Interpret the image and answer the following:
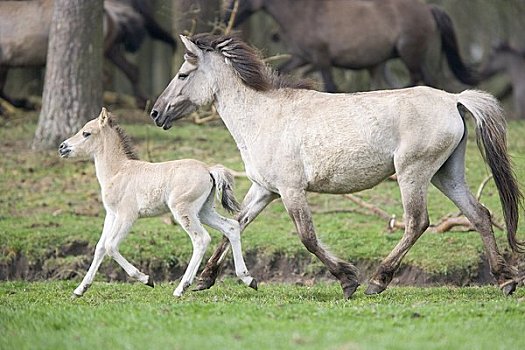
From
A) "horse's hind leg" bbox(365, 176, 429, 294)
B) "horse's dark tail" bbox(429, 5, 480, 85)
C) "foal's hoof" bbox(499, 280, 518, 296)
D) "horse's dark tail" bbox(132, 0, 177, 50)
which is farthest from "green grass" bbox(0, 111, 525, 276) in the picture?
"horse's dark tail" bbox(132, 0, 177, 50)

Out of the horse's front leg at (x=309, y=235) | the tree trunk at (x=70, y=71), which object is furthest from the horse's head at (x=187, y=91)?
the tree trunk at (x=70, y=71)

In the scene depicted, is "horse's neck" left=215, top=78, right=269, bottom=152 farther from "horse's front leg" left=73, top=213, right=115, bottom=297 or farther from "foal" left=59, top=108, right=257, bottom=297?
"horse's front leg" left=73, top=213, right=115, bottom=297

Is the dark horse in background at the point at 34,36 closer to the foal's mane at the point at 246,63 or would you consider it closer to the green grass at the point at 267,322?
the foal's mane at the point at 246,63

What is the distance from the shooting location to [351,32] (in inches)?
736

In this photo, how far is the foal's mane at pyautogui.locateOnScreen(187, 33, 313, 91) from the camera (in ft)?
33.0

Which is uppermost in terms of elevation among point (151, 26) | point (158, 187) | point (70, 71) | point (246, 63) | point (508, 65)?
point (246, 63)

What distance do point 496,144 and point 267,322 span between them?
304 centimetres

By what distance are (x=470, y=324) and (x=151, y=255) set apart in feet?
17.3

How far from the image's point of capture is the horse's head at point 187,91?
10188 mm

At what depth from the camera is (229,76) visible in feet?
33.3

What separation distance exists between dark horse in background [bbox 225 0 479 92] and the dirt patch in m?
6.86

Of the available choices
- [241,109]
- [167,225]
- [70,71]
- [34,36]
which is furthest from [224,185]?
[34,36]

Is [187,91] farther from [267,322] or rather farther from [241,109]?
[267,322]

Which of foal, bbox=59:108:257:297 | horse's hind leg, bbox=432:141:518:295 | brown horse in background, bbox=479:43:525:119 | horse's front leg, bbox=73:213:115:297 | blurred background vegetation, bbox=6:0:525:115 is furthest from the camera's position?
brown horse in background, bbox=479:43:525:119
